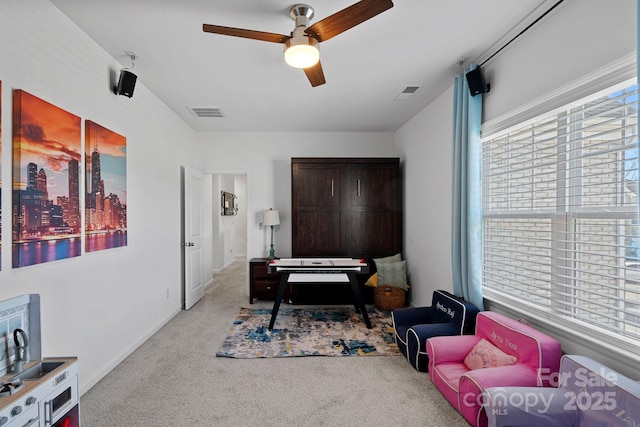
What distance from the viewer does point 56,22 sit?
2.11 meters

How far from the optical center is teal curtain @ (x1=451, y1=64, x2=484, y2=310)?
110 inches

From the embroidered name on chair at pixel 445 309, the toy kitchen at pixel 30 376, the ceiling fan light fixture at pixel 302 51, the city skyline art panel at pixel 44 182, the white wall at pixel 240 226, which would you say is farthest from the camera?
the white wall at pixel 240 226

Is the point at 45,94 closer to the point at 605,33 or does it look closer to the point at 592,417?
the point at 605,33

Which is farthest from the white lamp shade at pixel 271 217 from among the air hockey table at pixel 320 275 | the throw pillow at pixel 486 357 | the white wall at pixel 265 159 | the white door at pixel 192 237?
the throw pillow at pixel 486 357

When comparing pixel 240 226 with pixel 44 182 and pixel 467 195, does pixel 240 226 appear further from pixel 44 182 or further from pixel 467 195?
pixel 467 195

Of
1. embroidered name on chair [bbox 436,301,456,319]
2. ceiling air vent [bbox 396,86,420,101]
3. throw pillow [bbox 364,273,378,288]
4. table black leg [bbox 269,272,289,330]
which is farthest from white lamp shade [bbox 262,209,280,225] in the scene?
embroidered name on chair [bbox 436,301,456,319]

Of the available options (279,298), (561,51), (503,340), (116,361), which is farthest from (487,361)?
(116,361)

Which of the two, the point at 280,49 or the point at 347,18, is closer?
the point at 347,18

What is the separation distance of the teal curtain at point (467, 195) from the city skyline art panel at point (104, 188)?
10.3ft

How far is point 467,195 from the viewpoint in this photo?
284 centimetres

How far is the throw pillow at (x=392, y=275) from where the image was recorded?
14.5ft

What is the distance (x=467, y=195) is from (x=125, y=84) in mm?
3203

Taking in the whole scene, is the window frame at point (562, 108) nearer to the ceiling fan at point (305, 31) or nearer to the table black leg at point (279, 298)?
the ceiling fan at point (305, 31)

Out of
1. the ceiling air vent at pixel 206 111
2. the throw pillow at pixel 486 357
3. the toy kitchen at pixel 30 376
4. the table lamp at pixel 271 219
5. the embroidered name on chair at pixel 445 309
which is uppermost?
the ceiling air vent at pixel 206 111
